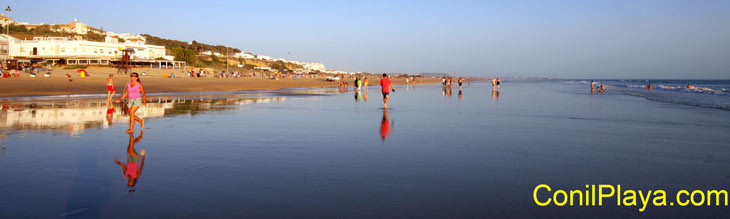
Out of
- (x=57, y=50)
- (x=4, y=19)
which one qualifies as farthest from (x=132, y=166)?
(x=4, y=19)

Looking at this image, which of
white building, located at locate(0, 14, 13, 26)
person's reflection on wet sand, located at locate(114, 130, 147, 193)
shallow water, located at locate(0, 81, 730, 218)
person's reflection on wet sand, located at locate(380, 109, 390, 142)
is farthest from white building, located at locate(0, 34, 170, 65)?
person's reflection on wet sand, located at locate(114, 130, 147, 193)

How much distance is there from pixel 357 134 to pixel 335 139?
3.11 feet

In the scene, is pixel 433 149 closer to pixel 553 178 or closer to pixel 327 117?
pixel 553 178

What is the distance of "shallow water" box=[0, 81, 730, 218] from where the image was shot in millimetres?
4586

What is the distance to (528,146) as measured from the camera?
888cm

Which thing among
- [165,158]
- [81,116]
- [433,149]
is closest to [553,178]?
[433,149]

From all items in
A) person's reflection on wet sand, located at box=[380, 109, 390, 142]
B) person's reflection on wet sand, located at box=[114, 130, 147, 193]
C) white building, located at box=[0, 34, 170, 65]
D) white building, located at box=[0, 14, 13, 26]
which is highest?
white building, located at box=[0, 14, 13, 26]

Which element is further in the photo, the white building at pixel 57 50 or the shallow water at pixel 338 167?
the white building at pixel 57 50

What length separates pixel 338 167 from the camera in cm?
658

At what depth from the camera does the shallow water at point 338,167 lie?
4.59m

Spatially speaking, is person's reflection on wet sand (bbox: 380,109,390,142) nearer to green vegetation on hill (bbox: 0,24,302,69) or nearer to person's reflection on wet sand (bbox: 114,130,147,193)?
person's reflection on wet sand (bbox: 114,130,147,193)

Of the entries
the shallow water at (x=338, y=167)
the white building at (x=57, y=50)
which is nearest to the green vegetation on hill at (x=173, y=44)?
the white building at (x=57, y=50)

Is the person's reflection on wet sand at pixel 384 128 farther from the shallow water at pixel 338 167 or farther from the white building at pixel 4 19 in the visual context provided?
the white building at pixel 4 19

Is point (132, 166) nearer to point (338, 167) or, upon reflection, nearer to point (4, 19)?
point (338, 167)
